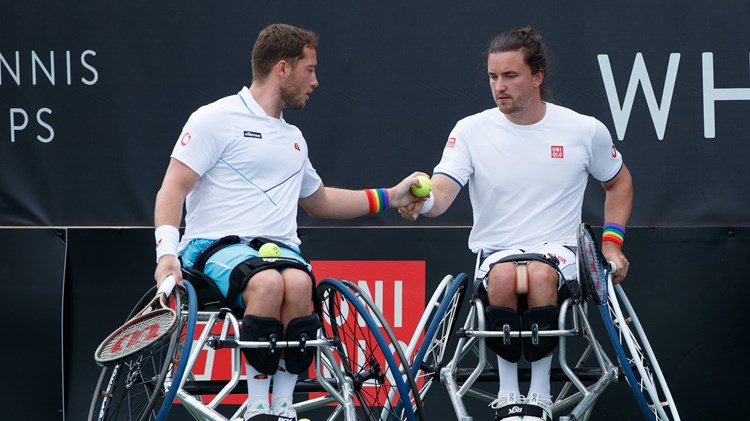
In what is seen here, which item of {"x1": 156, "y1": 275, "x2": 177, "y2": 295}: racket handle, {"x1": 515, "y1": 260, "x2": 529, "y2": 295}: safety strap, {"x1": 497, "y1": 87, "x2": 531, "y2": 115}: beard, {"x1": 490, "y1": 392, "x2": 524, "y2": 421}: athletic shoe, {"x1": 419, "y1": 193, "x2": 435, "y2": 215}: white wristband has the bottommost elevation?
{"x1": 490, "y1": 392, "x2": 524, "y2": 421}: athletic shoe

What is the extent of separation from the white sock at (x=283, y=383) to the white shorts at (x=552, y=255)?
0.79 meters

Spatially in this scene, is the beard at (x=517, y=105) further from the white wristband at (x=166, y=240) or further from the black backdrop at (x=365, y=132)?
the white wristband at (x=166, y=240)

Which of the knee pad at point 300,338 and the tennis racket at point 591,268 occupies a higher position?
the tennis racket at point 591,268

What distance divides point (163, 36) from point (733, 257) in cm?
272

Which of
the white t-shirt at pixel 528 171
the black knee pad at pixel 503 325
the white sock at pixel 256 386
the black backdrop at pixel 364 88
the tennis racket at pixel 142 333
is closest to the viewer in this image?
the tennis racket at pixel 142 333

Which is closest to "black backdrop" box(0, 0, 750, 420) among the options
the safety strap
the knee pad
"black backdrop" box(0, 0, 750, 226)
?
"black backdrop" box(0, 0, 750, 226)

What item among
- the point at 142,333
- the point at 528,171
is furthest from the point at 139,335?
the point at 528,171

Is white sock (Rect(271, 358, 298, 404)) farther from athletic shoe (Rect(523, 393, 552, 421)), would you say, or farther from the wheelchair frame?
athletic shoe (Rect(523, 393, 552, 421))

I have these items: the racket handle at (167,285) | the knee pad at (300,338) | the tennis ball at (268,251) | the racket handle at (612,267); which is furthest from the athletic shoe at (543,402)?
the racket handle at (167,285)

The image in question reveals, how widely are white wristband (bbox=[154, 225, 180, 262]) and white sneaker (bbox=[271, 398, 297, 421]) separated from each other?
2.02ft

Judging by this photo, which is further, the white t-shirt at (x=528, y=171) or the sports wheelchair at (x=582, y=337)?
the white t-shirt at (x=528, y=171)

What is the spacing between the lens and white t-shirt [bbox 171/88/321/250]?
4.35 metres

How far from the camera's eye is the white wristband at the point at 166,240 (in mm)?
4074

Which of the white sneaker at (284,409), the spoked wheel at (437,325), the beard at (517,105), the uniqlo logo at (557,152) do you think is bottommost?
the white sneaker at (284,409)
